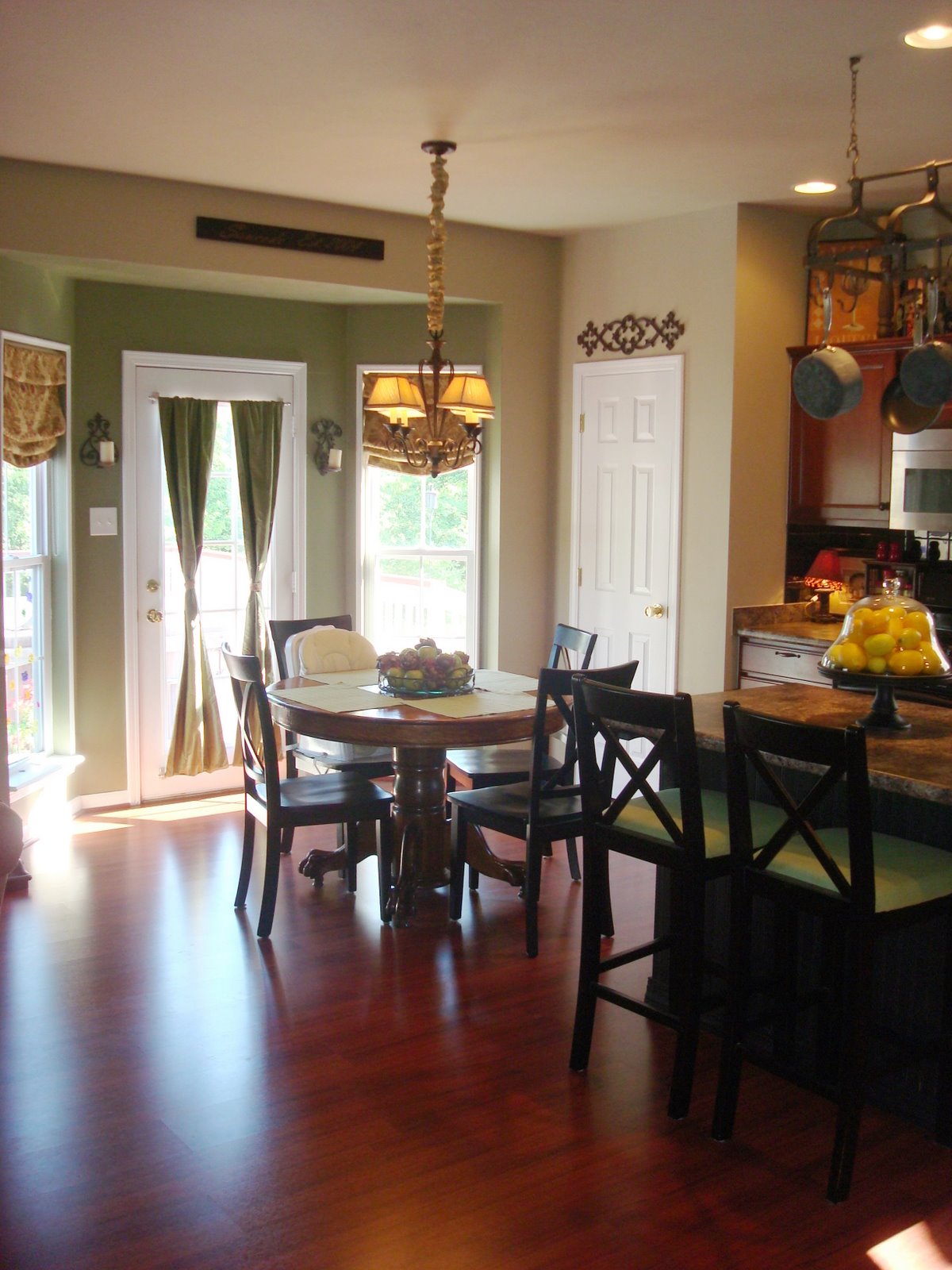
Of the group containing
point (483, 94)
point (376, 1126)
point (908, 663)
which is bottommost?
point (376, 1126)

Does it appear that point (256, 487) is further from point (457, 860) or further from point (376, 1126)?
point (376, 1126)

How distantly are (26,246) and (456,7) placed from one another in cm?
238

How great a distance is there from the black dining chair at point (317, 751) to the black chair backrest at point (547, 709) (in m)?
0.90

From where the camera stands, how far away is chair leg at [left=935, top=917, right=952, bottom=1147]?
111 inches

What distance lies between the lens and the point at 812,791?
2590 mm

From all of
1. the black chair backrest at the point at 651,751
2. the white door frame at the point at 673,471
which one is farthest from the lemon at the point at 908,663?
the white door frame at the point at 673,471

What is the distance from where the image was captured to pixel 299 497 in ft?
20.7

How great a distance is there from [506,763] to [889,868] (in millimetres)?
2198

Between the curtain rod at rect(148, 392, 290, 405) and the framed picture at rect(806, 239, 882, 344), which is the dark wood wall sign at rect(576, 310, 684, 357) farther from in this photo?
the curtain rod at rect(148, 392, 290, 405)

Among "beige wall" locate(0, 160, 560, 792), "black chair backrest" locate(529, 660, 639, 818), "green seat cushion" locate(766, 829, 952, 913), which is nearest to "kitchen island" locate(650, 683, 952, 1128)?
"green seat cushion" locate(766, 829, 952, 913)

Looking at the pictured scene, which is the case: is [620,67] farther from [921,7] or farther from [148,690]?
[148,690]

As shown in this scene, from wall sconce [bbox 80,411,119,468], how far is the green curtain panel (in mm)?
275

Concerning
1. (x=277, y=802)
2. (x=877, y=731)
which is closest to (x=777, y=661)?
(x=877, y=731)

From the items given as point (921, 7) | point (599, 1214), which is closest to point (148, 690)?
point (599, 1214)
